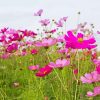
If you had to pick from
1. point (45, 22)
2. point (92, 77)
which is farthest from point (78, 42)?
point (45, 22)

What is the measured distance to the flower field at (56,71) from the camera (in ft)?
5.90

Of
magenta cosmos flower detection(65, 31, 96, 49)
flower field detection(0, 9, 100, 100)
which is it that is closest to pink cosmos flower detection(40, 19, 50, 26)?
flower field detection(0, 9, 100, 100)

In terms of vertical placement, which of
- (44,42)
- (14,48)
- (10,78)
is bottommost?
(10,78)

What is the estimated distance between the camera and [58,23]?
4.01 m

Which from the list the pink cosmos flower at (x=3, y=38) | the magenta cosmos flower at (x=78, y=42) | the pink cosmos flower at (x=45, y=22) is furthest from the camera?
the pink cosmos flower at (x=45, y=22)

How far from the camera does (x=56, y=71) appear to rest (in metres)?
2.60

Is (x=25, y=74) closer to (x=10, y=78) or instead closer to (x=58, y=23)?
(x=10, y=78)

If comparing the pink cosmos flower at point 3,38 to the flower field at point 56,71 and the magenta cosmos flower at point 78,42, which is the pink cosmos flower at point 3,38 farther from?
the magenta cosmos flower at point 78,42

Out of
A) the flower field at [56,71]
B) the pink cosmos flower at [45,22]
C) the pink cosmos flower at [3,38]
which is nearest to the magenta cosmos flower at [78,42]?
the flower field at [56,71]

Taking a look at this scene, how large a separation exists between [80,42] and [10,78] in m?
1.94

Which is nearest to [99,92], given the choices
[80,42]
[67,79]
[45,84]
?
[80,42]

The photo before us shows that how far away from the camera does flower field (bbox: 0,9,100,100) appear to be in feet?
5.90

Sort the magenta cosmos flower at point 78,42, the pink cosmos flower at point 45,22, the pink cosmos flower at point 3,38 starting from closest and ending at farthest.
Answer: the magenta cosmos flower at point 78,42 → the pink cosmos flower at point 3,38 → the pink cosmos flower at point 45,22

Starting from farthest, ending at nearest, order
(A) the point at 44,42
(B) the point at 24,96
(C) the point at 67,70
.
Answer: (C) the point at 67,70
(B) the point at 24,96
(A) the point at 44,42
